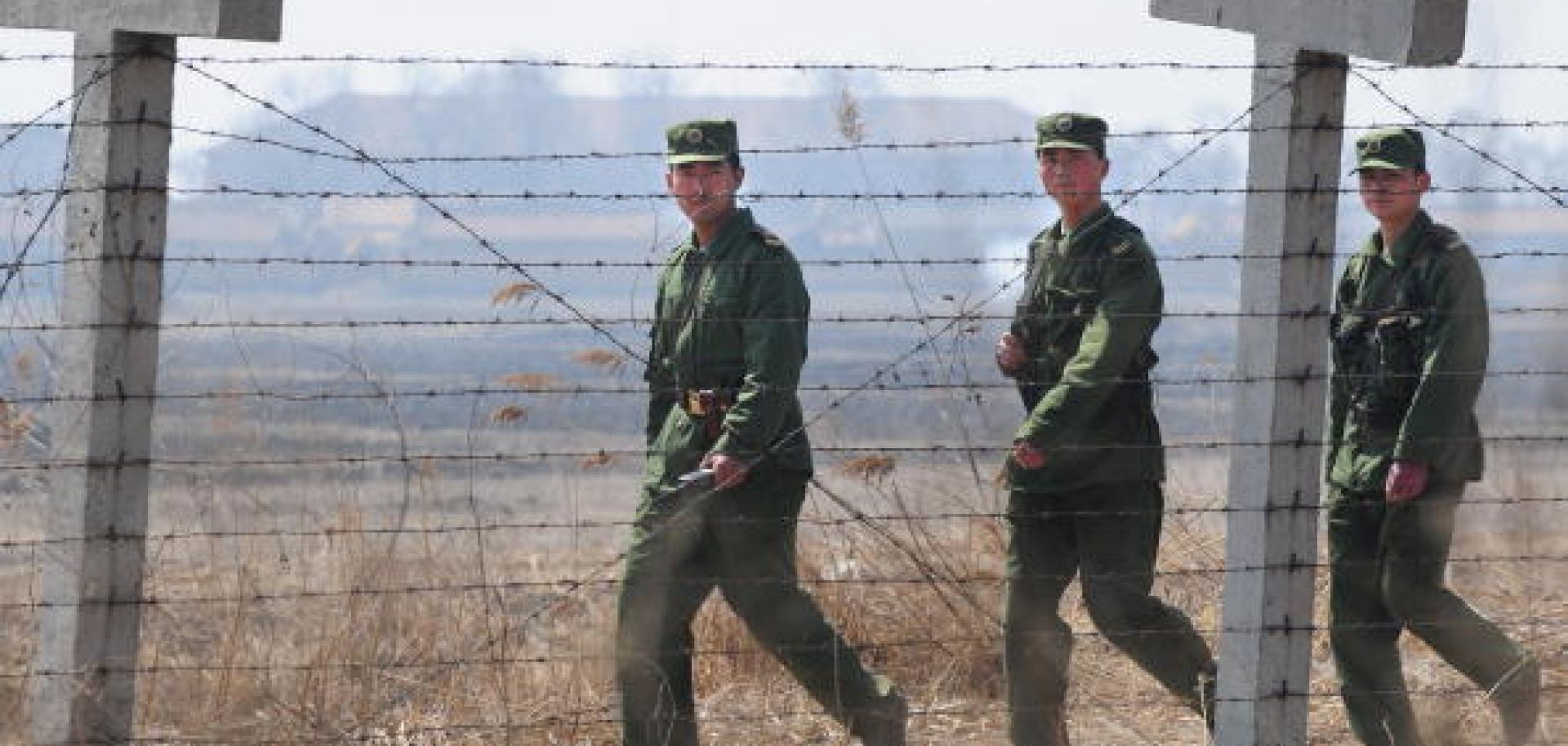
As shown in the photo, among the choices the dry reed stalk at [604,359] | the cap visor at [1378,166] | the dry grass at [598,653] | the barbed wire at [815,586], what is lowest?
the dry grass at [598,653]

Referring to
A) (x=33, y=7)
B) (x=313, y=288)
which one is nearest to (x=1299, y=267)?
A: (x=33, y=7)

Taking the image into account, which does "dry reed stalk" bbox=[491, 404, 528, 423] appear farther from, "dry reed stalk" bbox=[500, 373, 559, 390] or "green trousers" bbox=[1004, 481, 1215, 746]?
"green trousers" bbox=[1004, 481, 1215, 746]

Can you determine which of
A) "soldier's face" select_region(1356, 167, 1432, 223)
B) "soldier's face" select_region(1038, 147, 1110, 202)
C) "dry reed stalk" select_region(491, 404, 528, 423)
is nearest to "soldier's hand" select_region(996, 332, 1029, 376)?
"soldier's face" select_region(1038, 147, 1110, 202)

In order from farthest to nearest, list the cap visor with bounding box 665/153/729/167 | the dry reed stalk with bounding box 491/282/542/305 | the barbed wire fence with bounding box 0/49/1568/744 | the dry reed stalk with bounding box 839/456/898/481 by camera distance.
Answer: the dry reed stalk with bounding box 839/456/898/481 → the dry reed stalk with bounding box 491/282/542/305 → the cap visor with bounding box 665/153/729/167 → the barbed wire fence with bounding box 0/49/1568/744

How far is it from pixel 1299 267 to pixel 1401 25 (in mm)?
516

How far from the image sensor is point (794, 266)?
6551mm

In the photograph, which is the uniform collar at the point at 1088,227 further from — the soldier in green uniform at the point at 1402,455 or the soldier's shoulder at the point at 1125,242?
the soldier in green uniform at the point at 1402,455

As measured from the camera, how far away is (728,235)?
6.68 m

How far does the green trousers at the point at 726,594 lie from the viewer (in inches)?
258

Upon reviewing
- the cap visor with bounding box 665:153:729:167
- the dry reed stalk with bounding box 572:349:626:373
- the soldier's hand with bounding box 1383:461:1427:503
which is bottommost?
the soldier's hand with bounding box 1383:461:1427:503

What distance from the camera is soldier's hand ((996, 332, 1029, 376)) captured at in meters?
6.88

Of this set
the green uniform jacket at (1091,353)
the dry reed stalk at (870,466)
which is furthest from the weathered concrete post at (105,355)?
the dry reed stalk at (870,466)

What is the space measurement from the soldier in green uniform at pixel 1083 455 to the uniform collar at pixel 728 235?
0.69 m

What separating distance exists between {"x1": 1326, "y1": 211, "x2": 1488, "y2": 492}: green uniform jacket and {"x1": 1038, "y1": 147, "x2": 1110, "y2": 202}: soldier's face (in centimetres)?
65
